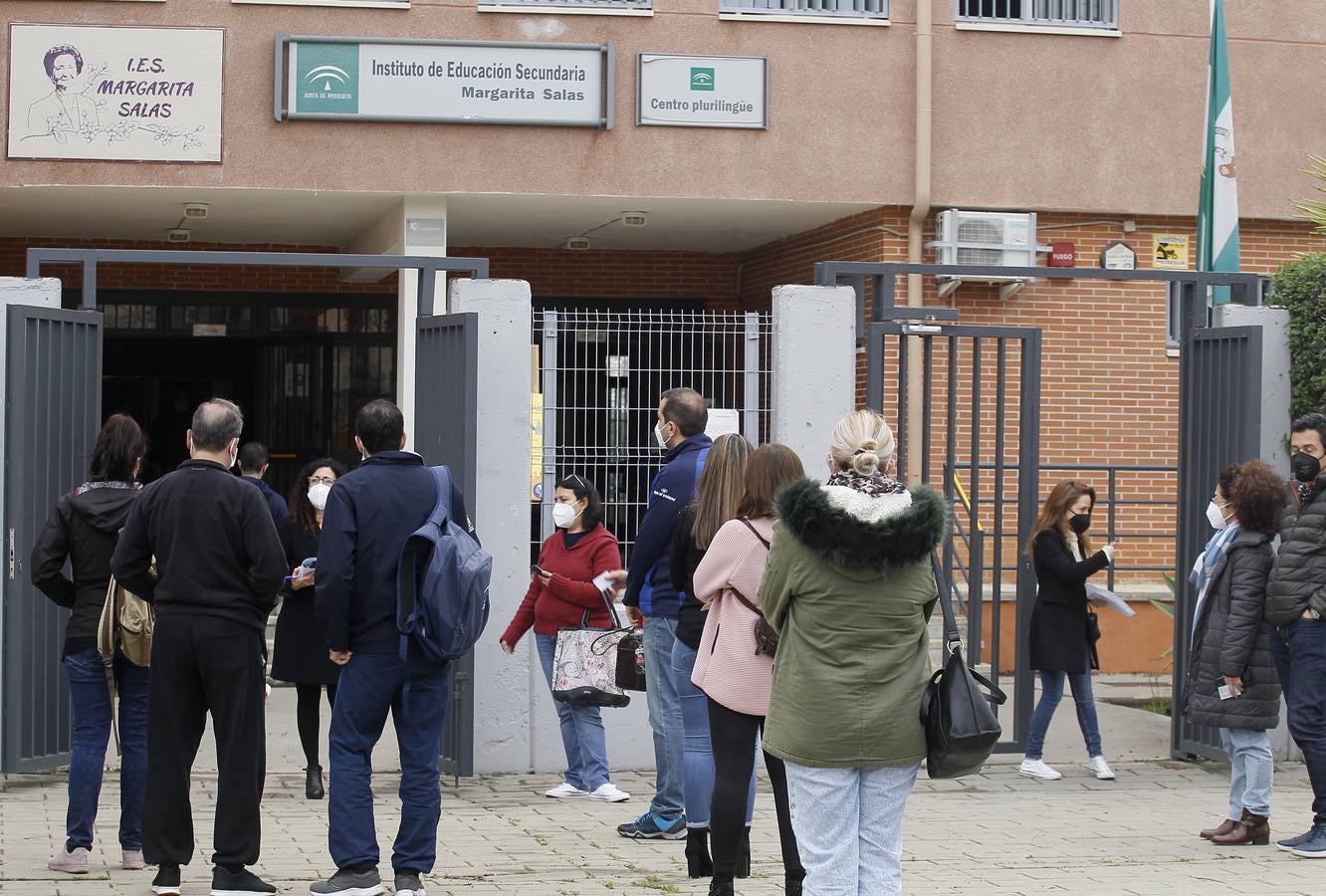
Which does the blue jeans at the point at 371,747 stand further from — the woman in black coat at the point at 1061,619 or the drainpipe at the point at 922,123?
Answer: the drainpipe at the point at 922,123

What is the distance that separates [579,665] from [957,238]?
7.38m

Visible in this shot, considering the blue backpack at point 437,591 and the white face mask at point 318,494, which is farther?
the white face mask at point 318,494

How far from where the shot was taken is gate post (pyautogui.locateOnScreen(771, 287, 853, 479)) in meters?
9.30

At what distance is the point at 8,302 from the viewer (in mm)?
8805

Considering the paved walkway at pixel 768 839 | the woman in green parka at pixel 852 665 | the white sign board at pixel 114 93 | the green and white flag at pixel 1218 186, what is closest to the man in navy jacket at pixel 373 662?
the paved walkway at pixel 768 839

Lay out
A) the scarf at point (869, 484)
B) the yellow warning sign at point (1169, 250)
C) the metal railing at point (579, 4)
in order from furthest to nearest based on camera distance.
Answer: the yellow warning sign at point (1169, 250)
the metal railing at point (579, 4)
the scarf at point (869, 484)

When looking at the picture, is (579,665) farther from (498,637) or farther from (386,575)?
(386,575)

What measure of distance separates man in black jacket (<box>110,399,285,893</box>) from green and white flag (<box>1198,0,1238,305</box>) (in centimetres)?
746

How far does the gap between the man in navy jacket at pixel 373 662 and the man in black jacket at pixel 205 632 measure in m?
0.27

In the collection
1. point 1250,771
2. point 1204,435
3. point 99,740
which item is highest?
point 1204,435

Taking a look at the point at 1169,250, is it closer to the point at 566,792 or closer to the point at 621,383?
Result: the point at 621,383

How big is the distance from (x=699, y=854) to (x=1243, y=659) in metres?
2.61

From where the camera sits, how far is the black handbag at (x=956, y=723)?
495 centimetres

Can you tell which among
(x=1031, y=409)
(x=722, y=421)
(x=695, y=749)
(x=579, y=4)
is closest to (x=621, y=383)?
(x=722, y=421)
